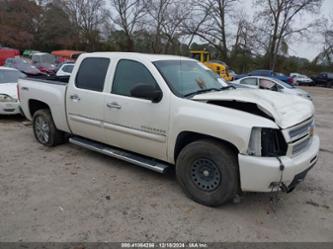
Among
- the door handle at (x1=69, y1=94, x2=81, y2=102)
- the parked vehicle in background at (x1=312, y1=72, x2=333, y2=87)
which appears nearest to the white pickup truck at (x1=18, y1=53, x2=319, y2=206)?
the door handle at (x1=69, y1=94, x2=81, y2=102)

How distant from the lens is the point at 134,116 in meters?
4.07

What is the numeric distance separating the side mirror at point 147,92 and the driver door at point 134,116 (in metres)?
0.09

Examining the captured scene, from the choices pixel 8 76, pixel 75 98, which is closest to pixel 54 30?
pixel 8 76

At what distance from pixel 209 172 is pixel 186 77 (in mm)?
1447

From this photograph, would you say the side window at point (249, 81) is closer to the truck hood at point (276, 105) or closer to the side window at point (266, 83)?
the side window at point (266, 83)

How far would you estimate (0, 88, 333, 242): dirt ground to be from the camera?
10.1ft

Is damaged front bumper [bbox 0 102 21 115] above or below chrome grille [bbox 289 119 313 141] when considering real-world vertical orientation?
below

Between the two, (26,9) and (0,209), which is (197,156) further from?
(26,9)

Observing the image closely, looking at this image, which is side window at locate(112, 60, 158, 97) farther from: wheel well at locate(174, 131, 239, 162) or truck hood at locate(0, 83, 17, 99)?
truck hood at locate(0, 83, 17, 99)

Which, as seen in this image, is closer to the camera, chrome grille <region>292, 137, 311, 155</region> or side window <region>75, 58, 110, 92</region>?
chrome grille <region>292, 137, 311, 155</region>

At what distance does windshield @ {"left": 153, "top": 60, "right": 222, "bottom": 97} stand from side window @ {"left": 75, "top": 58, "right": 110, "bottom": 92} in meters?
0.97

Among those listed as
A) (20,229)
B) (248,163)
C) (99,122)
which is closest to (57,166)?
(99,122)

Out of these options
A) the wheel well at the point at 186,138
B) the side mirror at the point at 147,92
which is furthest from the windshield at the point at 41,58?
the wheel well at the point at 186,138

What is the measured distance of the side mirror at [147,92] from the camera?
3.69 metres
